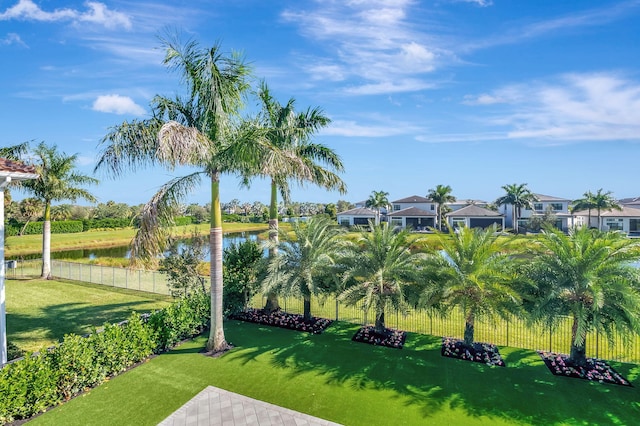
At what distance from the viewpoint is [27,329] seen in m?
12.4

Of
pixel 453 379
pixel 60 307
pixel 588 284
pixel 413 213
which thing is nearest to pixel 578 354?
pixel 588 284

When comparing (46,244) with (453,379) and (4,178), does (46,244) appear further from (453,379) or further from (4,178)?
(453,379)

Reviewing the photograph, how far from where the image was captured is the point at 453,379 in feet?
29.1

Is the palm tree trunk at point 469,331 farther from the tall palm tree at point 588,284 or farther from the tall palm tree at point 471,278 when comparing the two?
the tall palm tree at point 588,284

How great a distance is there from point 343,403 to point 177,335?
19.7 feet

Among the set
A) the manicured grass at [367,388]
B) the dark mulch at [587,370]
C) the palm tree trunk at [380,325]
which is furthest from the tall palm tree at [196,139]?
the dark mulch at [587,370]

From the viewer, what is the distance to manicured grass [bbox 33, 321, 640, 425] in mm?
7266

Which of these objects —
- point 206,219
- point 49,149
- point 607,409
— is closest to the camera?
point 607,409

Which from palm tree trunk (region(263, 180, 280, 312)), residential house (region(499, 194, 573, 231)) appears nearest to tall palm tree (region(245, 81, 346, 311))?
palm tree trunk (region(263, 180, 280, 312))

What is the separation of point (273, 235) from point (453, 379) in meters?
8.17

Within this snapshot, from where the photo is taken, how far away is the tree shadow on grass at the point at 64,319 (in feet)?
39.5

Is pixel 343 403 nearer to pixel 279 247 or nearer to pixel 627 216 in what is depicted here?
pixel 279 247

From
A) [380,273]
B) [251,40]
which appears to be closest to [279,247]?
[380,273]

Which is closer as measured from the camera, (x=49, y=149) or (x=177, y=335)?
(x=177, y=335)
